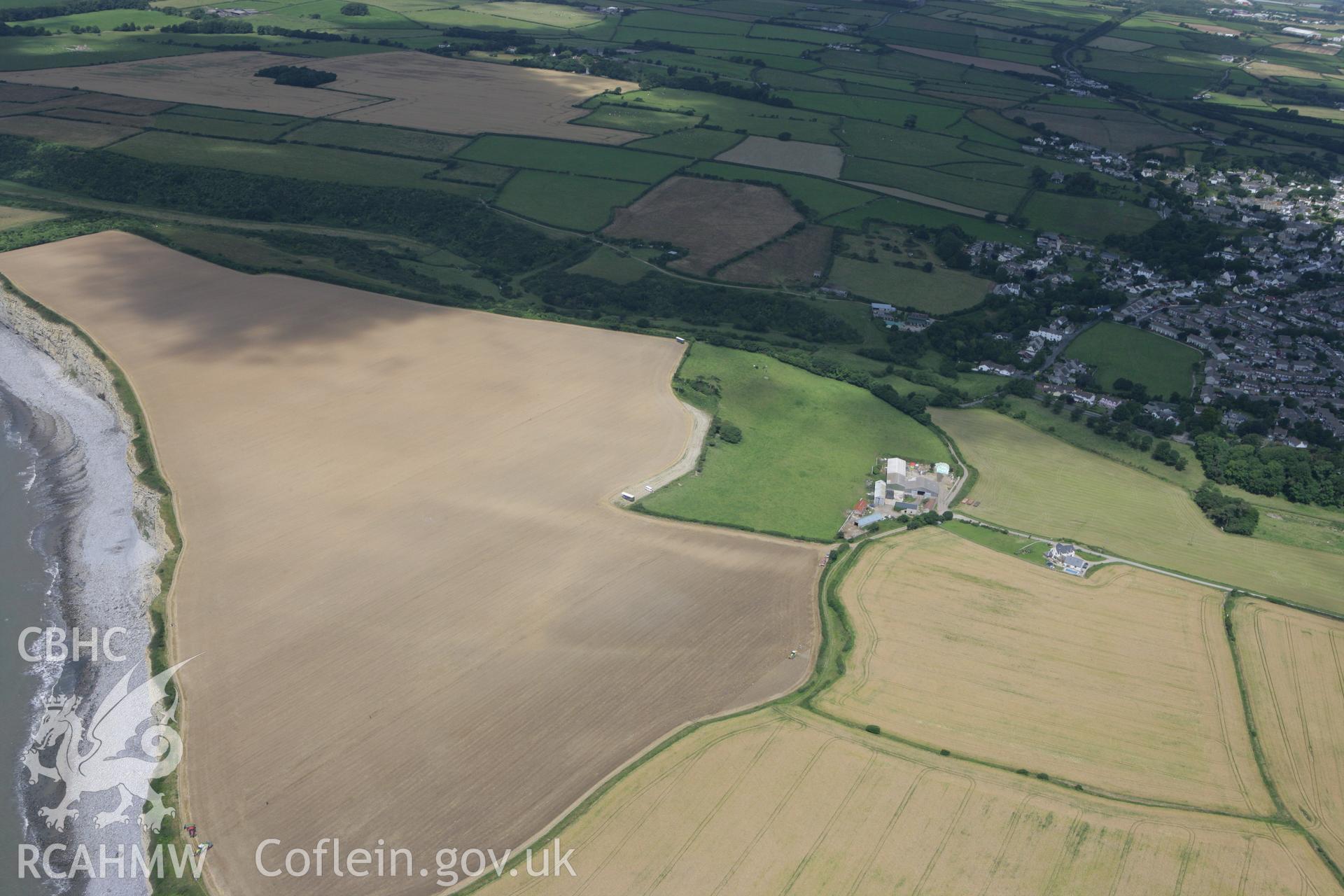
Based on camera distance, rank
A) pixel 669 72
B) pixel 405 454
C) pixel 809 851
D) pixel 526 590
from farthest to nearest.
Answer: pixel 669 72, pixel 405 454, pixel 526 590, pixel 809 851

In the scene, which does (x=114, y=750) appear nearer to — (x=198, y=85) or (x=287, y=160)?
(x=287, y=160)

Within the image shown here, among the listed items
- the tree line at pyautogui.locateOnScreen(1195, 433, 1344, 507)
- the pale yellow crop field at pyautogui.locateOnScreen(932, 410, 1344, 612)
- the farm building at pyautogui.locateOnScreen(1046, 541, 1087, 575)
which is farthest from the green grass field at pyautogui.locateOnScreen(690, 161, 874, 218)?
the farm building at pyautogui.locateOnScreen(1046, 541, 1087, 575)

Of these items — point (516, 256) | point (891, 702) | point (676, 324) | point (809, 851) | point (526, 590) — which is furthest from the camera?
point (516, 256)

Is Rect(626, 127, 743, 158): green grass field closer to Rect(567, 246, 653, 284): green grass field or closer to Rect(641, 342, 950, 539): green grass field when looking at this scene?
Rect(567, 246, 653, 284): green grass field

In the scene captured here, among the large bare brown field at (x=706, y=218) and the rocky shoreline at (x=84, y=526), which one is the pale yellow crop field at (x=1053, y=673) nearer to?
the rocky shoreline at (x=84, y=526)

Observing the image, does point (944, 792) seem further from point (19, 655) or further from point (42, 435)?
point (42, 435)

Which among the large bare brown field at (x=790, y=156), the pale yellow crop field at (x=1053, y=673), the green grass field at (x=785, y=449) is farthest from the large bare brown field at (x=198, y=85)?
the pale yellow crop field at (x=1053, y=673)

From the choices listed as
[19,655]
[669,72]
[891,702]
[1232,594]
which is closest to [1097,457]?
[1232,594]
